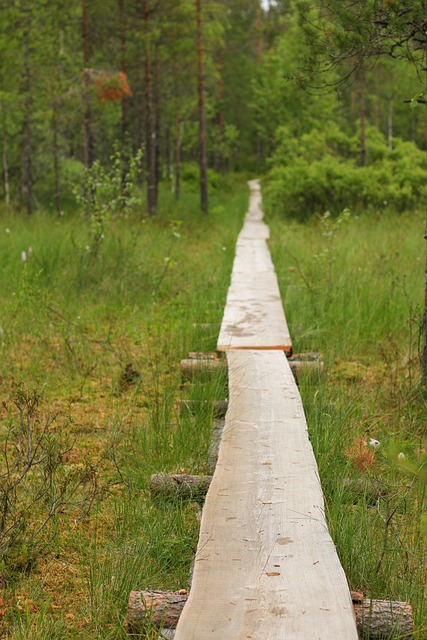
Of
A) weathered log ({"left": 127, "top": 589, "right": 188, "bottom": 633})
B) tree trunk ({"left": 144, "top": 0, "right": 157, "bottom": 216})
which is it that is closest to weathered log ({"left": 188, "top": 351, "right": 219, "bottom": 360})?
weathered log ({"left": 127, "top": 589, "right": 188, "bottom": 633})

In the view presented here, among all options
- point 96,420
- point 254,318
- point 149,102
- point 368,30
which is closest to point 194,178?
point 149,102

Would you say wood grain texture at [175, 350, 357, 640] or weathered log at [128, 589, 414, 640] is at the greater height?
wood grain texture at [175, 350, 357, 640]

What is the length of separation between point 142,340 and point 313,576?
16.0 ft

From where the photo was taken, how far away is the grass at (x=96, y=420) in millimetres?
3225

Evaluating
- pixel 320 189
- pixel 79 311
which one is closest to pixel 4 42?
pixel 320 189

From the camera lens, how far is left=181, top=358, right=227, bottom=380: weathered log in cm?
574

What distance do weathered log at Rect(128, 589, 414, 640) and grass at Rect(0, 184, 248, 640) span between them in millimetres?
100

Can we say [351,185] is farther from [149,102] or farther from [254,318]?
[254,318]

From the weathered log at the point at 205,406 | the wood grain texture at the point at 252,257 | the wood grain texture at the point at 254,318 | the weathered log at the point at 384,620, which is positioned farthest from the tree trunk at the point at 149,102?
the weathered log at the point at 384,620

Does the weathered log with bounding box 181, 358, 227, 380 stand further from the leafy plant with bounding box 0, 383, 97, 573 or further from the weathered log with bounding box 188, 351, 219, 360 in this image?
the leafy plant with bounding box 0, 383, 97, 573

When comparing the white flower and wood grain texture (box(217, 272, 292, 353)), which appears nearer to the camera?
the white flower

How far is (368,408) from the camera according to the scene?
5.32m

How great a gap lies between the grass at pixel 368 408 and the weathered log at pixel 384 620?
11 centimetres

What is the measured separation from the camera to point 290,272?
413 inches
